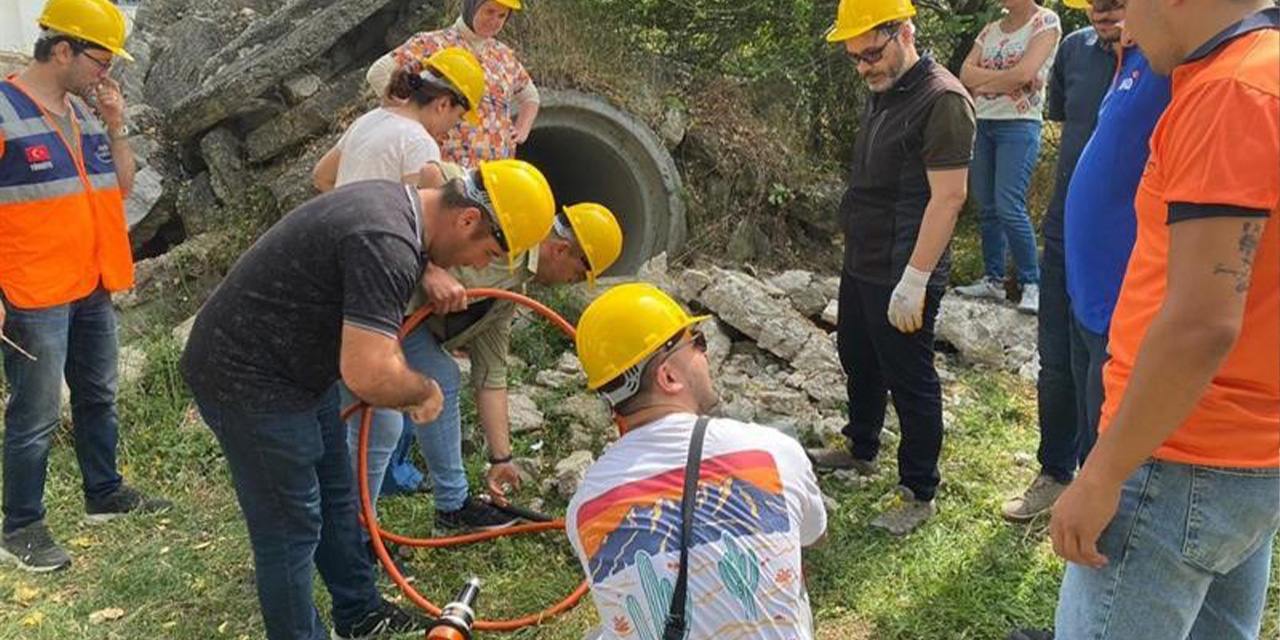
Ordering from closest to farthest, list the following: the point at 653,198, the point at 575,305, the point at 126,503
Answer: the point at 126,503 < the point at 575,305 < the point at 653,198

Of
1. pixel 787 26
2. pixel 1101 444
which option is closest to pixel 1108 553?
pixel 1101 444

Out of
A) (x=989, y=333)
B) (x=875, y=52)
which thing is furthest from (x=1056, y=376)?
(x=989, y=333)

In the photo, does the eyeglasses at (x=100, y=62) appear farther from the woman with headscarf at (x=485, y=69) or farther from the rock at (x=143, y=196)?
the rock at (x=143, y=196)

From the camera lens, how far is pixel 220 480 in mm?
4605

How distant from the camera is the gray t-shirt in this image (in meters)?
2.34

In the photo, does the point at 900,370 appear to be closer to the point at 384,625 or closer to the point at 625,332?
the point at 625,332

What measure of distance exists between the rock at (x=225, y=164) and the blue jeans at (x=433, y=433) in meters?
3.90

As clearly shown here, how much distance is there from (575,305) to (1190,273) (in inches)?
180

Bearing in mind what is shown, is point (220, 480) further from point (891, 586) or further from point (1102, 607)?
point (1102, 607)

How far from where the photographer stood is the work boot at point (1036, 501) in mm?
3789

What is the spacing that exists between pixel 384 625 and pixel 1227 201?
115 inches

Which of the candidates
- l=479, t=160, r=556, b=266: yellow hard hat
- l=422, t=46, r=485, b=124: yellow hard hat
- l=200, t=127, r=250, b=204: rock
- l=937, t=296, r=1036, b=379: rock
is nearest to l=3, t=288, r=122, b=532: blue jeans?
l=422, t=46, r=485, b=124: yellow hard hat

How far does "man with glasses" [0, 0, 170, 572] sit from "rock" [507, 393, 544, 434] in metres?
1.88

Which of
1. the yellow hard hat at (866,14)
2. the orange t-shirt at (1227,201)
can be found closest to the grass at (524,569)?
the orange t-shirt at (1227,201)
